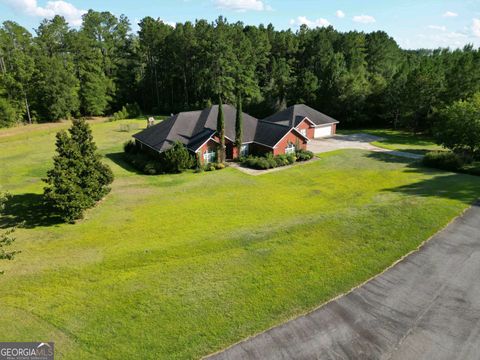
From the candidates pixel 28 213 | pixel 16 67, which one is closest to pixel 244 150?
pixel 28 213

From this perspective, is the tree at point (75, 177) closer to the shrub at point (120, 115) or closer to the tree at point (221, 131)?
the tree at point (221, 131)

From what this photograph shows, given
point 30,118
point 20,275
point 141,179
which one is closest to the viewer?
point 20,275

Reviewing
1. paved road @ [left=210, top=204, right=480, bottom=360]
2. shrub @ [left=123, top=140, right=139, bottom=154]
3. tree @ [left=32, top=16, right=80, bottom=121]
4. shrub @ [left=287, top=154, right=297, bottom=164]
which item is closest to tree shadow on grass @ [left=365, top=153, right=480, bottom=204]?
paved road @ [left=210, top=204, right=480, bottom=360]

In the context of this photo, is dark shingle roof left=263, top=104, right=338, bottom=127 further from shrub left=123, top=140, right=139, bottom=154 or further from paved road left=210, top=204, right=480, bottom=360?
paved road left=210, top=204, right=480, bottom=360

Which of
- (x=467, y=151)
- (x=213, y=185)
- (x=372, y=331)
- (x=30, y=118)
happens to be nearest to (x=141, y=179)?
(x=213, y=185)

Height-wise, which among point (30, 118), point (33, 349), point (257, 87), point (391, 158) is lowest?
point (33, 349)

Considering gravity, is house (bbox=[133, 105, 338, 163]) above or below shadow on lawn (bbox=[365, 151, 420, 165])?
above

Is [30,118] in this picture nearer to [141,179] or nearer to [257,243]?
[141,179]
